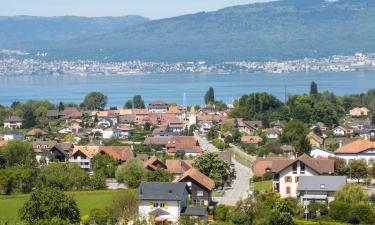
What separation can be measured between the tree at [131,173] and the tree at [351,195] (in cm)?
563

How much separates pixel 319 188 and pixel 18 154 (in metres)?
10.4

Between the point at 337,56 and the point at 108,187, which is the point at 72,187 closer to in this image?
the point at 108,187

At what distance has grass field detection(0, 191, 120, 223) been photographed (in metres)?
16.7

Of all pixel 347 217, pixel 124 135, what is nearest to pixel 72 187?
pixel 347 217

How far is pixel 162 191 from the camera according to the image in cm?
1631

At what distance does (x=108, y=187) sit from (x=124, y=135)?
15.5m

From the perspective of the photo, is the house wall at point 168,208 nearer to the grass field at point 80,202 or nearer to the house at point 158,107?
the grass field at point 80,202

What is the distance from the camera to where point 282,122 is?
3922 centimetres

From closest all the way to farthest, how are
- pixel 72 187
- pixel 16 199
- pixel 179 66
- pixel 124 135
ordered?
pixel 16 199, pixel 72 187, pixel 124 135, pixel 179 66

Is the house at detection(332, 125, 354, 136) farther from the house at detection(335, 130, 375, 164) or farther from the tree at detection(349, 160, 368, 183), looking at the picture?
the tree at detection(349, 160, 368, 183)

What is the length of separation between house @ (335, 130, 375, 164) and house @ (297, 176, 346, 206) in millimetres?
6065

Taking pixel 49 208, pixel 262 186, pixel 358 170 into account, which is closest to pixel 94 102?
pixel 262 186

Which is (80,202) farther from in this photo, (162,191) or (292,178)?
(292,178)

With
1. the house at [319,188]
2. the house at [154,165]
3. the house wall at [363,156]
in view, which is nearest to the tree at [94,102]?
the house at [154,165]
